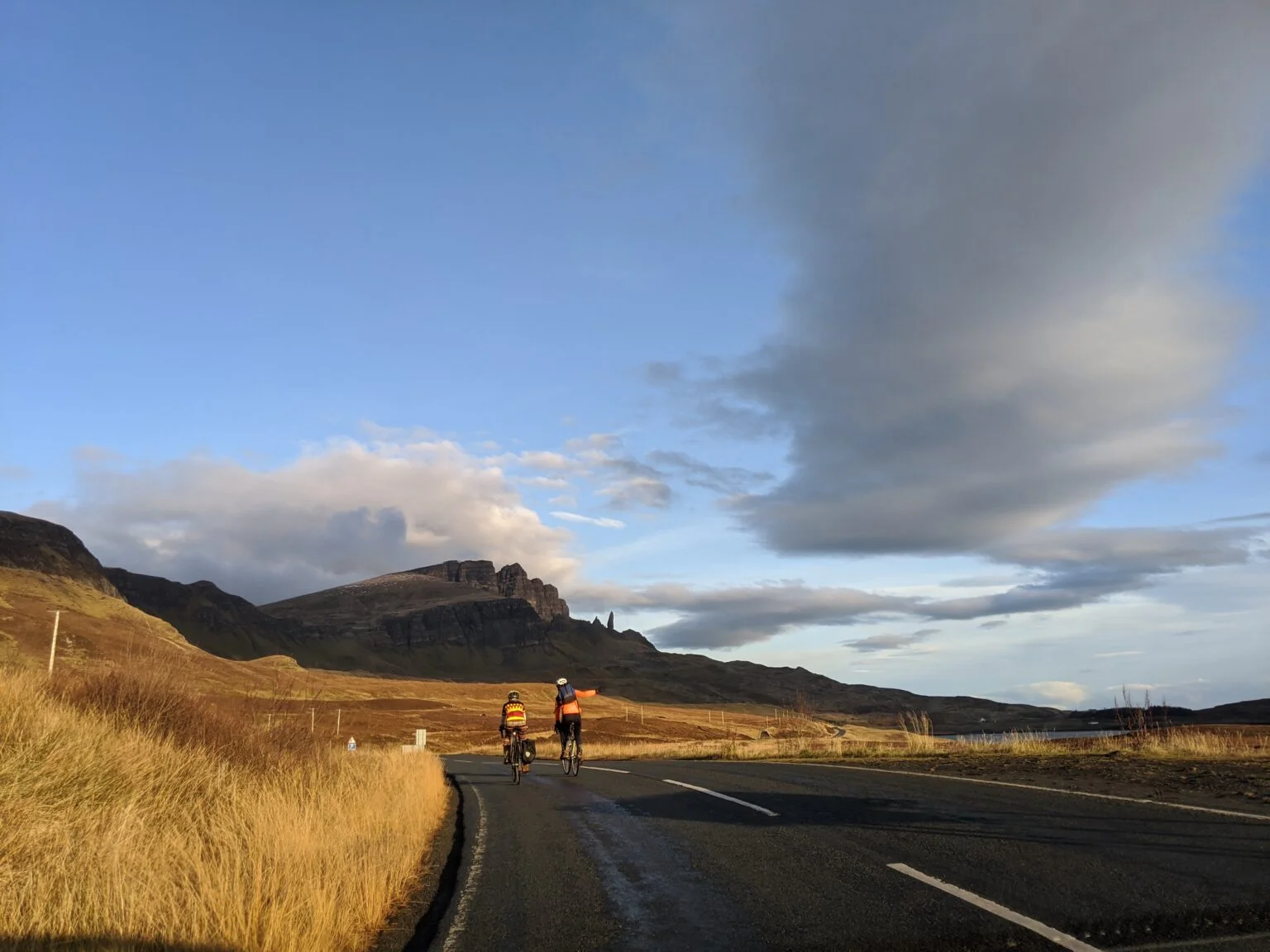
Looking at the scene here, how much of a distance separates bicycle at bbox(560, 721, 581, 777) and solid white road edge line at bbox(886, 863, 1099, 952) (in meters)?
13.7

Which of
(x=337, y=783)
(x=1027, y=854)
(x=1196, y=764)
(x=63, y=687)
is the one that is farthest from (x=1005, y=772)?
(x=63, y=687)

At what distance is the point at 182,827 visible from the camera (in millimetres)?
9586

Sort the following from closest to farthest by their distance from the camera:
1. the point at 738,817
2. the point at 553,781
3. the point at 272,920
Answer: the point at 272,920
the point at 738,817
the point at 553,781

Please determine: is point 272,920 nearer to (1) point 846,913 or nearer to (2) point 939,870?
(1) point 846,913

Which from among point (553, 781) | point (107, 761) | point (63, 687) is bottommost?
point (553, 781)

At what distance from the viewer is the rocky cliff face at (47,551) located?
15350 centimetres

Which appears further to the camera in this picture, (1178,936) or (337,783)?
(337,783)

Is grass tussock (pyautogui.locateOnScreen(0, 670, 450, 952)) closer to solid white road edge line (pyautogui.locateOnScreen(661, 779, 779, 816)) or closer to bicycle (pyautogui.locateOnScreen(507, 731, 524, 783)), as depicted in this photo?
solid white road edge line (pyautogui.locateOnScreen(661, 779, 779, 816))

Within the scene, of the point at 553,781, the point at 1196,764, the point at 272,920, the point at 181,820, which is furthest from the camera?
the point at 553,781

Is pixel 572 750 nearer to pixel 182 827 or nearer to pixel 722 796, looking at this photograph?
pixel 722 796

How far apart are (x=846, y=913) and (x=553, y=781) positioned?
14.1 meters

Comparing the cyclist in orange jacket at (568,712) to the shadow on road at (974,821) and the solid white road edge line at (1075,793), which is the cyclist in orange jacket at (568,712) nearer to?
the solid white road edge line at (1075,793)

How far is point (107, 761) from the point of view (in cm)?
1023

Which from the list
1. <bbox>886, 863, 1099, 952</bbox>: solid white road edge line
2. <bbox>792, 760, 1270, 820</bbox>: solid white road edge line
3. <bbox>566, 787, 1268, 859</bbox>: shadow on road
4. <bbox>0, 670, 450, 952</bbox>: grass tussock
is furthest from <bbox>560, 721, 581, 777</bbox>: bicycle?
<bbox>886, 863, 1099, 952</bbox>: solid white road edge line
